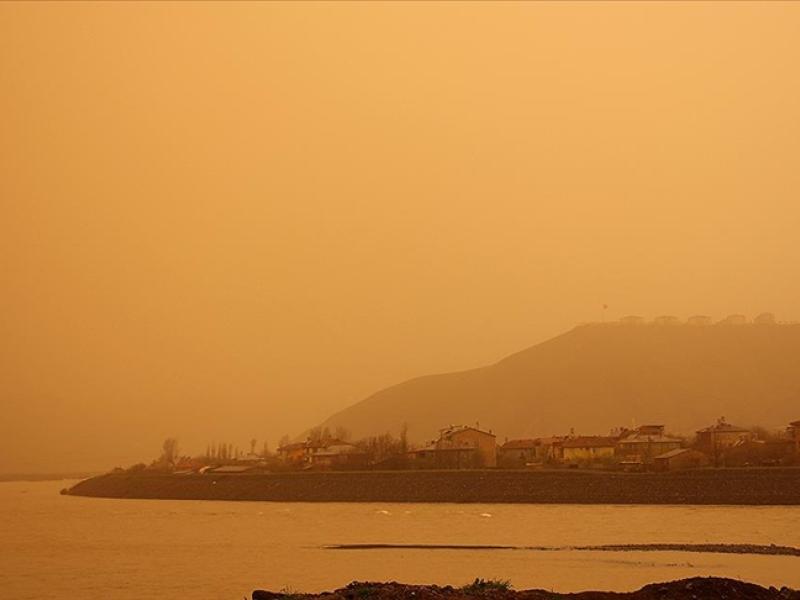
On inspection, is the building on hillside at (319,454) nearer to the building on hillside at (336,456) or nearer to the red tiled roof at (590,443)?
the building on hillside at (336,456)

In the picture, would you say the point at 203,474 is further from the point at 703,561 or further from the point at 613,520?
the point at 703,561

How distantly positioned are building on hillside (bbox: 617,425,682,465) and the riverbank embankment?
1701 cm

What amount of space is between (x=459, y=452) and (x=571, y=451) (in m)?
9.47

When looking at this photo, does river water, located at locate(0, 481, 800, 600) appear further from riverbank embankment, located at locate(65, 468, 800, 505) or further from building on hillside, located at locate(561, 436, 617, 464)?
building on hillside, located at locate(561, 436, 617, 464)

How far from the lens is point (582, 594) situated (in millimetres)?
17953

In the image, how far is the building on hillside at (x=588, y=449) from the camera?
8462cm

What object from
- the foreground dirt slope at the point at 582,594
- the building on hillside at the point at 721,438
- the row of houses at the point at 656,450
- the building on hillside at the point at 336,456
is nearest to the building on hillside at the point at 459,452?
the row of houses at the point at 656,450

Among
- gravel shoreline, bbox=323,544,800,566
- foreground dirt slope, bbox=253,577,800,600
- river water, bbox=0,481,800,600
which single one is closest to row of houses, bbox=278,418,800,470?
river water, bbox=0,481,800,600

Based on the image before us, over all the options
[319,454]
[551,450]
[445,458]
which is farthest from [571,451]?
[319,454]

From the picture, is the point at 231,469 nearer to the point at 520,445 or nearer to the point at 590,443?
the point at 520,445

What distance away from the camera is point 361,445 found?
103312mm

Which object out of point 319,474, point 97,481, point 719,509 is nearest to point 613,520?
point 719,509

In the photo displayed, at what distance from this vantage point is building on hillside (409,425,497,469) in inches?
3300

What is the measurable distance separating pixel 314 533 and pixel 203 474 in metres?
51.5
